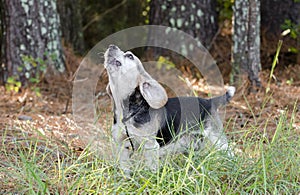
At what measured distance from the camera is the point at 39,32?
6379mm

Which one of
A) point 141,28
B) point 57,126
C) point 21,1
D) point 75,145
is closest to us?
point 75,145

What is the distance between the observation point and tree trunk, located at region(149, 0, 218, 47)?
693 cm

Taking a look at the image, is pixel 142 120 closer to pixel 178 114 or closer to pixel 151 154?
pixel 151 154

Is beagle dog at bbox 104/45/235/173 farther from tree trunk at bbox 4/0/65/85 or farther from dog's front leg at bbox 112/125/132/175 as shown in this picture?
tree trunk at bbox 4/0/65/85

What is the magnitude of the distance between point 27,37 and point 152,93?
3.47 meters

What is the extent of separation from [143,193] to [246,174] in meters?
0.69

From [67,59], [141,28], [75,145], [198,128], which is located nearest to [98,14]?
[141,28]

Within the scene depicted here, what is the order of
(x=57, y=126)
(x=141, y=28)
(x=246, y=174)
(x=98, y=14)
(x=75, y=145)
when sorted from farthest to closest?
(x=98, y=14), (x=141, y=28), (x=57, y=126), (x=75, y=145), (x=246, y=174)

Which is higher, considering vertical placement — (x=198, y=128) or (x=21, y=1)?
(x=21, y=1)

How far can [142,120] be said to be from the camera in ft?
11.2

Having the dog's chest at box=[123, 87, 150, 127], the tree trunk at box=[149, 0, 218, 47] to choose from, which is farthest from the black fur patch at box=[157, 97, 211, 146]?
the tree trunk at box=[149, 0, 218, 47]

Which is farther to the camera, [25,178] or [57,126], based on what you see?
[57,126]

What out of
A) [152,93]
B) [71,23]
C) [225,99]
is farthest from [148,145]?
[71,23]

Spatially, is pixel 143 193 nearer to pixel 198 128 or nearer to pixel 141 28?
pixel 198 128
